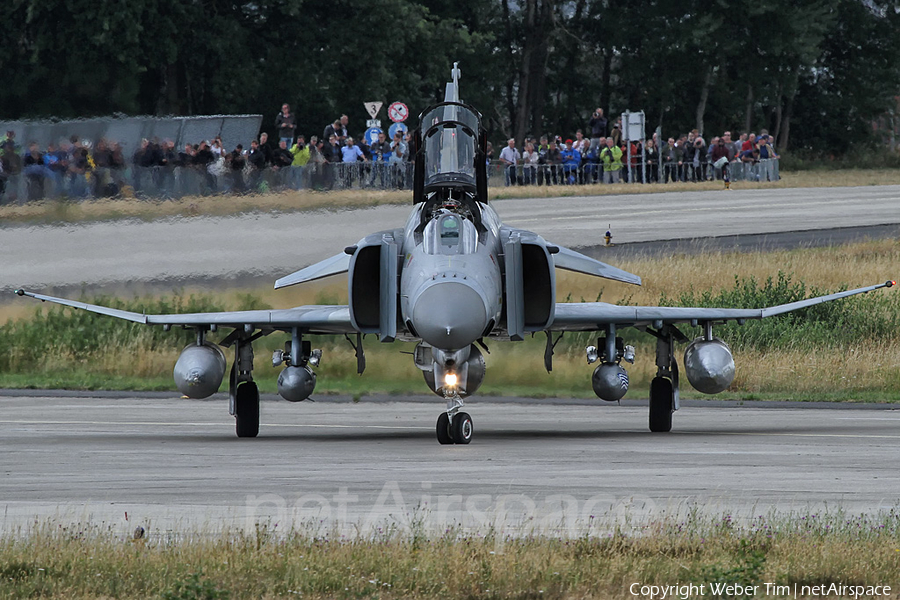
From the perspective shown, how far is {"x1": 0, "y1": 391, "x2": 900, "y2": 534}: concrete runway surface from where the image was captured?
1105 centimetres

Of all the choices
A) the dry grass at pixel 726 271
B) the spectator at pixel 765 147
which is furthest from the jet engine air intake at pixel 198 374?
the spectator at pixel 765 147

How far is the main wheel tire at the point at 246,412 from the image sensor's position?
1958 cm

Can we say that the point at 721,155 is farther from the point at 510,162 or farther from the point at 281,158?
the point at 281,158

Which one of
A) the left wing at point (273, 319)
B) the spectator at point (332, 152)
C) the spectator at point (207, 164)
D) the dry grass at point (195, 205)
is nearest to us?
the left wing at point (273, 319)

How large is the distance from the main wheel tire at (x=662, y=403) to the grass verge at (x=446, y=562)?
987 cm

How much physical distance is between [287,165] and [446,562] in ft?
90.4

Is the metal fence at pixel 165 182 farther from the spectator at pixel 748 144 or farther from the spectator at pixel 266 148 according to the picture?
the spectator at pixel 748 144

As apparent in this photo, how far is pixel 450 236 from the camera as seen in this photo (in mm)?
16688

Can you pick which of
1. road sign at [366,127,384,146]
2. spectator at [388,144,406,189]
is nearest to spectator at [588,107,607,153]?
road sign at [366,127,384,146]

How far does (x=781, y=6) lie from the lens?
75688 mm

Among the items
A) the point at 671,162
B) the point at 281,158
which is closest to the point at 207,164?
the point at 281,158

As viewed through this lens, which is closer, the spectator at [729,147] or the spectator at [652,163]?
the spectator at [652,163]

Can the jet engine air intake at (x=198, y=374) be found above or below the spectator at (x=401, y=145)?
below
